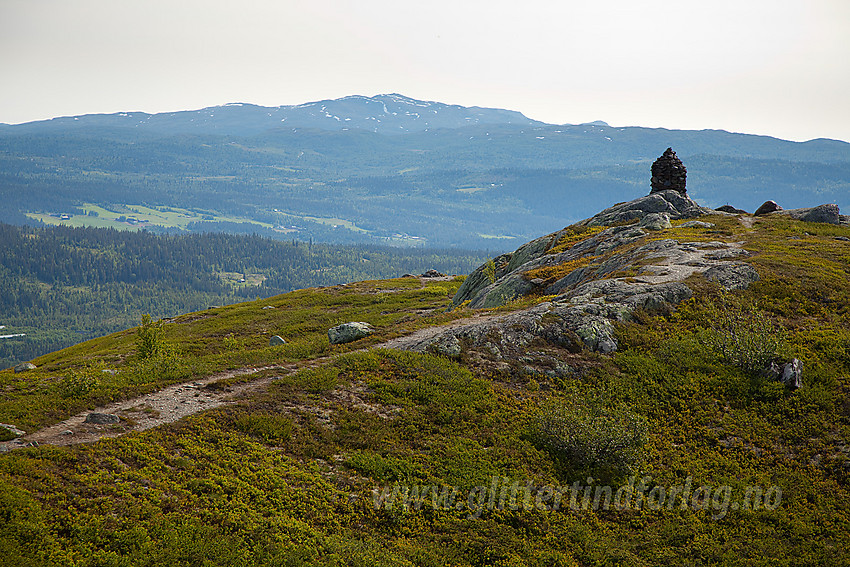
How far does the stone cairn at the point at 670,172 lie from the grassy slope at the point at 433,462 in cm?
4265

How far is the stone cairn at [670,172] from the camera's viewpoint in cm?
7100

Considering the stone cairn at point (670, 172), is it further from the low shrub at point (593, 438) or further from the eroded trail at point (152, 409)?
the eroded trail at point (152, 409)

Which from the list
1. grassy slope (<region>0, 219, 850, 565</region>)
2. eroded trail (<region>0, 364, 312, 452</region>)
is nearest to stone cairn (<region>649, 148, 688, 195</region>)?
grassy slope (<region>0, 219, 850, 565</region>)

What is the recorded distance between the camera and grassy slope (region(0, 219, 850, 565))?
1545cm

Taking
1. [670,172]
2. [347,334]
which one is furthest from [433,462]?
[670,172]

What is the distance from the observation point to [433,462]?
20.8m

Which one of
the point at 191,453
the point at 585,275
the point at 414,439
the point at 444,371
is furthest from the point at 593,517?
the point at 585,275

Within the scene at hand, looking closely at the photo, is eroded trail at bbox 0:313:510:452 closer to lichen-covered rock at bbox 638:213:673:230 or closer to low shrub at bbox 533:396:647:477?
low shrub at bbox 533:396:647:477

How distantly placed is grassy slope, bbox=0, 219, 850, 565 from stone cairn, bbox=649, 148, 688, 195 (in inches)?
1679

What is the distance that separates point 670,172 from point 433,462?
65.6 meters

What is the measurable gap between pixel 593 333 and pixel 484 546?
51.6ft

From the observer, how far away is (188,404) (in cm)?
2294

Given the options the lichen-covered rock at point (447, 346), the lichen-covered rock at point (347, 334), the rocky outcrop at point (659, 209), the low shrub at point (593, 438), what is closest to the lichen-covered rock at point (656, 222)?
the rocky outcrop at point (659, 209)

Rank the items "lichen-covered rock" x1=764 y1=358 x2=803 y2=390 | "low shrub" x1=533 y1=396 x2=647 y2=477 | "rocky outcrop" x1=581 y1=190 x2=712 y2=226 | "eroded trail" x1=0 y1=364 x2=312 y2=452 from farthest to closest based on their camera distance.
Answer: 1. "rocky outcrop" x1=581 y1=190 x2=712 y2=226
2. "lichen-covered rock" x1=764 y1=358 x2=803 y2=390
3. "low shrub" x1=533 y1=396 x2=647 y2=477
4. "eroded trail" x1=0 y1=364 x2=312 y2=452
